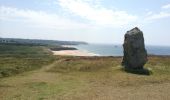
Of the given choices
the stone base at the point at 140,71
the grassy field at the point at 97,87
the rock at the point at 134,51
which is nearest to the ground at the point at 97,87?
the grassy field at the point at 97,87

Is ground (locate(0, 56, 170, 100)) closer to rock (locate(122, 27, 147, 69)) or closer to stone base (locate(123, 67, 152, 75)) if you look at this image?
stone base (locate(123, 67, 152, 75))

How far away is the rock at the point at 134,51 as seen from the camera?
4858 centimetres

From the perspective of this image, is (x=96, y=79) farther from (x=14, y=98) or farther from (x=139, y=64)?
(x=14, y=98)

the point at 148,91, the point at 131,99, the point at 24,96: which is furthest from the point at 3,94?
the point at 148,91

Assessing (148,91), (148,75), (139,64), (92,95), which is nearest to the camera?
(92,95)

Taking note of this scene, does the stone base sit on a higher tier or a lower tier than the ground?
higher

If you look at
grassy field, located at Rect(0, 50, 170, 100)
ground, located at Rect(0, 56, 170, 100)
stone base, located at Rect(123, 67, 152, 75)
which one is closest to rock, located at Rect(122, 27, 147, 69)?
stone base, located at Rect(123, 67, 152, 75)

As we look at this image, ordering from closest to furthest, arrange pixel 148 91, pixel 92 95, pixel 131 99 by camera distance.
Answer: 1. pixel 131 99
2. pixel 92 95
3. pixel 148 91

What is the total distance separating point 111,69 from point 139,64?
430 cm

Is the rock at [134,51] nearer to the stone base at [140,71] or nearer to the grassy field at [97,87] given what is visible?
the stone base at [140,71]

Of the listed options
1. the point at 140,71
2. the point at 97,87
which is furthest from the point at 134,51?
the point at 97,87

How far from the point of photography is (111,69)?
162 feet

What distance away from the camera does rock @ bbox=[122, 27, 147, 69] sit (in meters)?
48.6

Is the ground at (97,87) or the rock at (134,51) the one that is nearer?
the ground at (97,87)
